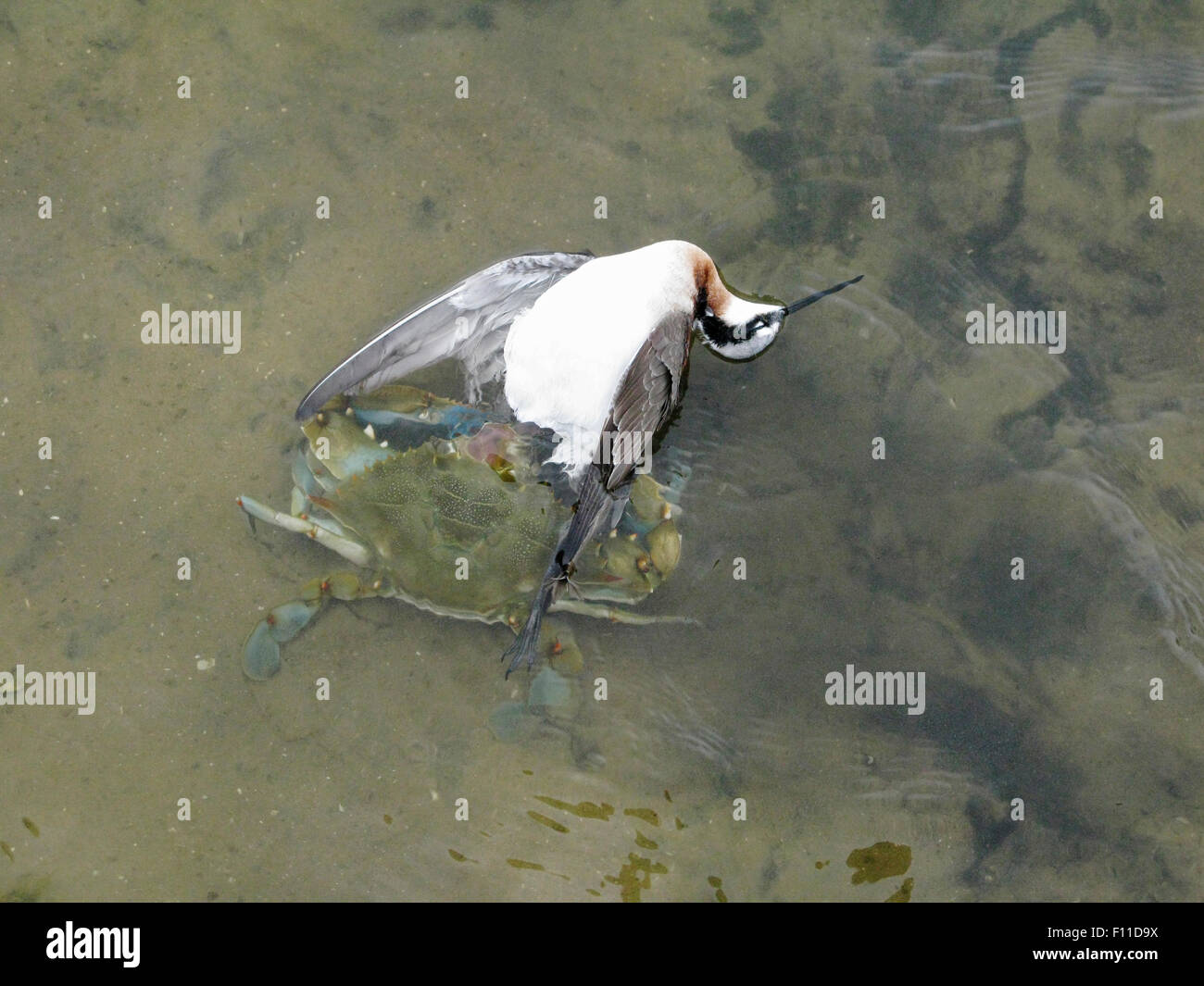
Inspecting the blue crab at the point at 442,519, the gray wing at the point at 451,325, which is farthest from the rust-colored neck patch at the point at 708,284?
the blue crab at the point at 442,519

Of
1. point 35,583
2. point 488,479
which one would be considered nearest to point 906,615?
point 488,479

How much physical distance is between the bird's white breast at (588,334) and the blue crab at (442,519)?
16 cm

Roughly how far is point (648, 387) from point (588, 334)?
320mm

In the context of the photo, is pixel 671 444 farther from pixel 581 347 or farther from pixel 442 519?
pixel 442 519

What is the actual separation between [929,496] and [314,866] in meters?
2.93

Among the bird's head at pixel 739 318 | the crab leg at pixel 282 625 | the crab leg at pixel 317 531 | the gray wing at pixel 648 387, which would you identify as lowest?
the crab leg at pixel 282 625

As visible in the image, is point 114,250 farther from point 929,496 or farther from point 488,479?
point 929,496

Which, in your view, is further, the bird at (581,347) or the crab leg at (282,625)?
the crab leg at (282,625)

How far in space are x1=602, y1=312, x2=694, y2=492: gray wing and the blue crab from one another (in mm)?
288

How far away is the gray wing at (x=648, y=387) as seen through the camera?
3.91 metres

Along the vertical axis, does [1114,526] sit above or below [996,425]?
below

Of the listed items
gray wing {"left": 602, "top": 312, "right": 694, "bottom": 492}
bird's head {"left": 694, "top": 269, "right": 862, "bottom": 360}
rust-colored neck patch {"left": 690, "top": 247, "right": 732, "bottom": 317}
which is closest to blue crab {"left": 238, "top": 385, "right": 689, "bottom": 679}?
gray wing {"left": 602, "top": 312, "right": 694, "bottom": 492}

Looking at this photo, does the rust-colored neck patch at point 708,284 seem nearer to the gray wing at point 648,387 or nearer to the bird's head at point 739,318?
the bird's head at point 739,318

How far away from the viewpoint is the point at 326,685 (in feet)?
14.0
